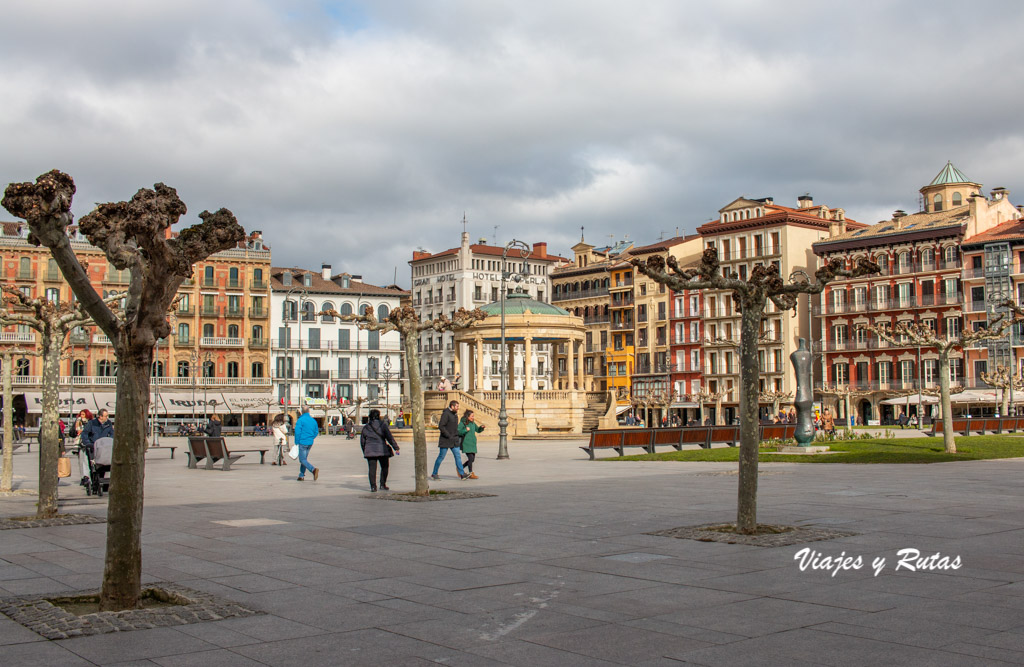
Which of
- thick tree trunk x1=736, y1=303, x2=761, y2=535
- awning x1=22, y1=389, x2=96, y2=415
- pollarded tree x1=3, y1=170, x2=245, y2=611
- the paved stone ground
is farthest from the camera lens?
awning x1=22, y1=389, x2=96, y2=415

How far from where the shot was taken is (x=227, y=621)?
297 inches

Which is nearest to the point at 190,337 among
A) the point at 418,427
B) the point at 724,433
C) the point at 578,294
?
the point at 578,294

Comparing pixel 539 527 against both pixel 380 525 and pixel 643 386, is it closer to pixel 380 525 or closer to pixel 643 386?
pixel 380 525

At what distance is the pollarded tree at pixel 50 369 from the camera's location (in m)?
14.6

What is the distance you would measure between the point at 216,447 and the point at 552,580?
20833 millimetres

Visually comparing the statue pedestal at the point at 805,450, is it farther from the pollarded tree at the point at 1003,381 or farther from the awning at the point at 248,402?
the awning at the point at 248,402

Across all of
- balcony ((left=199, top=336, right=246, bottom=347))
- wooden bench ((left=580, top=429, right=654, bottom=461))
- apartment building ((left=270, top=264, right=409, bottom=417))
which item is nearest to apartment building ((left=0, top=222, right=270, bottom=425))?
balcony ((left=199, top=336, right=246, bottom=347))

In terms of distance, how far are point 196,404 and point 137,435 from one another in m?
77.2

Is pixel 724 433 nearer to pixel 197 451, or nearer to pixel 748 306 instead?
pixel 197 451

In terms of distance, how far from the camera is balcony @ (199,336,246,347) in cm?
9094

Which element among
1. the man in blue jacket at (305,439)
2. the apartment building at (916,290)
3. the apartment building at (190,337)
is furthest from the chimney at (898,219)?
the man in blue jacket at (305,439)

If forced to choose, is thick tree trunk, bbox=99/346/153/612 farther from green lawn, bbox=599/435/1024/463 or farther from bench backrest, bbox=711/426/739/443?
bench backrest, bbox=711/426/739/443

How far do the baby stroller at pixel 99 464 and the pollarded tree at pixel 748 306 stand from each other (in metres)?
10.0

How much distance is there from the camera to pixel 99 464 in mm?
18172
